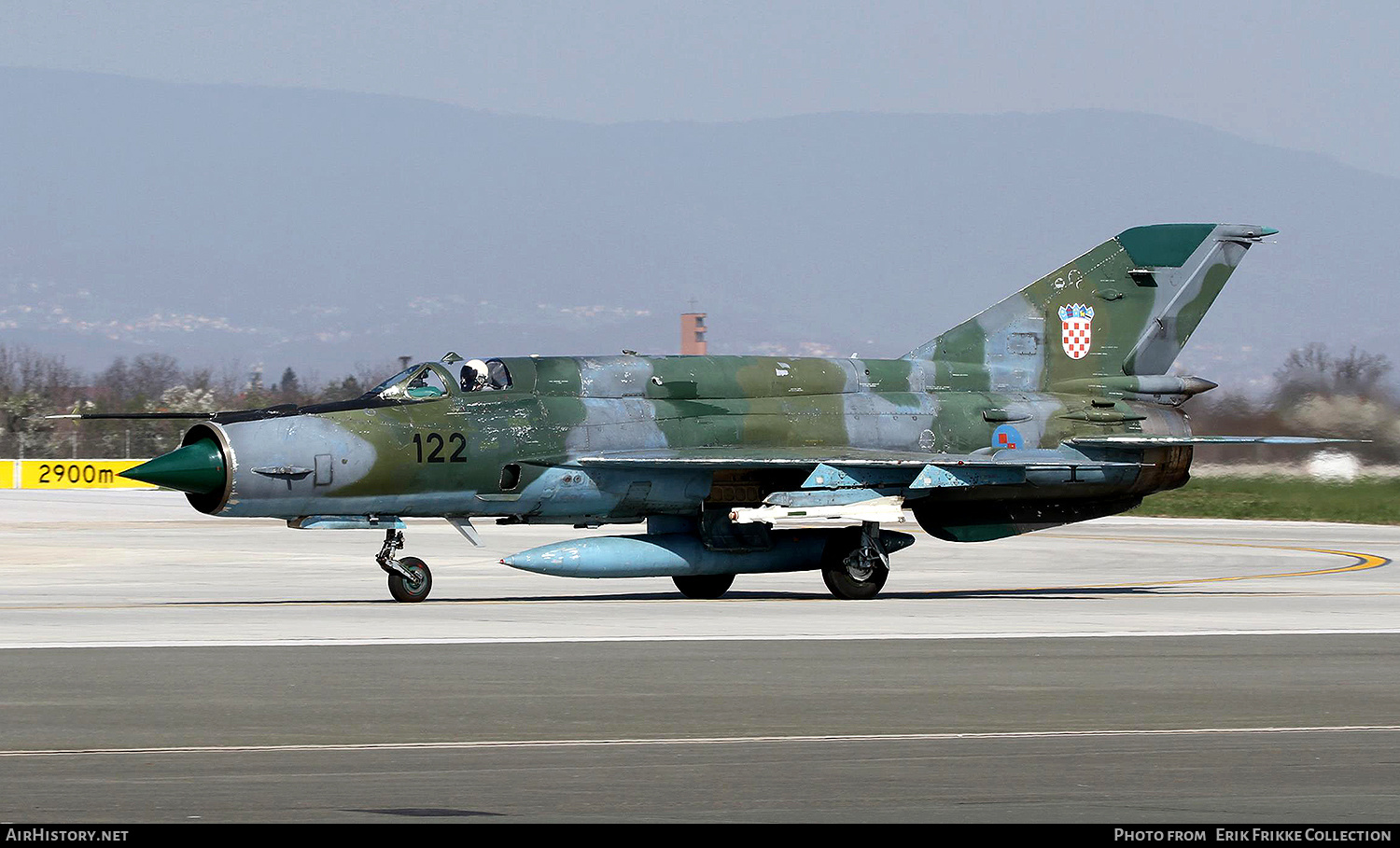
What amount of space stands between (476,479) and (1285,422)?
88.3 ft

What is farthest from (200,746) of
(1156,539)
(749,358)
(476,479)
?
(1156,539)

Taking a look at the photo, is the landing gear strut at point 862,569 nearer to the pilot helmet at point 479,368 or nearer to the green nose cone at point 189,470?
the pilot helmet at point 479,368

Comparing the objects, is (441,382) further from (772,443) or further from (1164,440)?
(1164,440)

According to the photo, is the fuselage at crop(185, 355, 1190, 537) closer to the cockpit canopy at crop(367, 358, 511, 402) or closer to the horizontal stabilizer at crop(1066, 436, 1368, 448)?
the cockpit canopy at crop(367, 358, 511, 402)

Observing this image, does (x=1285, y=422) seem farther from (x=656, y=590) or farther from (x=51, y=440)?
(x=51, y=440)

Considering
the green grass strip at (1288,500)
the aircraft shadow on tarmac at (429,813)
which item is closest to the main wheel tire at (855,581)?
the aircraft shadow on tarmac at (429,813)

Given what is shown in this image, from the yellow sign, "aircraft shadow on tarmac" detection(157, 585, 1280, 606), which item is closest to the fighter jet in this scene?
"aircraft shadow on tarmac" detection(157, 585, 1280, 606)

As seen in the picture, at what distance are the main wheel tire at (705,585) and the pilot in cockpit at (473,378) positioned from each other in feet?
12.3

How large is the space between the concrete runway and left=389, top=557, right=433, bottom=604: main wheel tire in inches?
14.8

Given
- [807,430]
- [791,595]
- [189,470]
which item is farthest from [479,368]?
[791,595]

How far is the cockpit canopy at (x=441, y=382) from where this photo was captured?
72.2 feet

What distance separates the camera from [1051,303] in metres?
26.5

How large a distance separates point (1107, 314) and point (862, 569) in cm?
596

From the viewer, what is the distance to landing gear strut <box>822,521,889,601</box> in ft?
76.4
